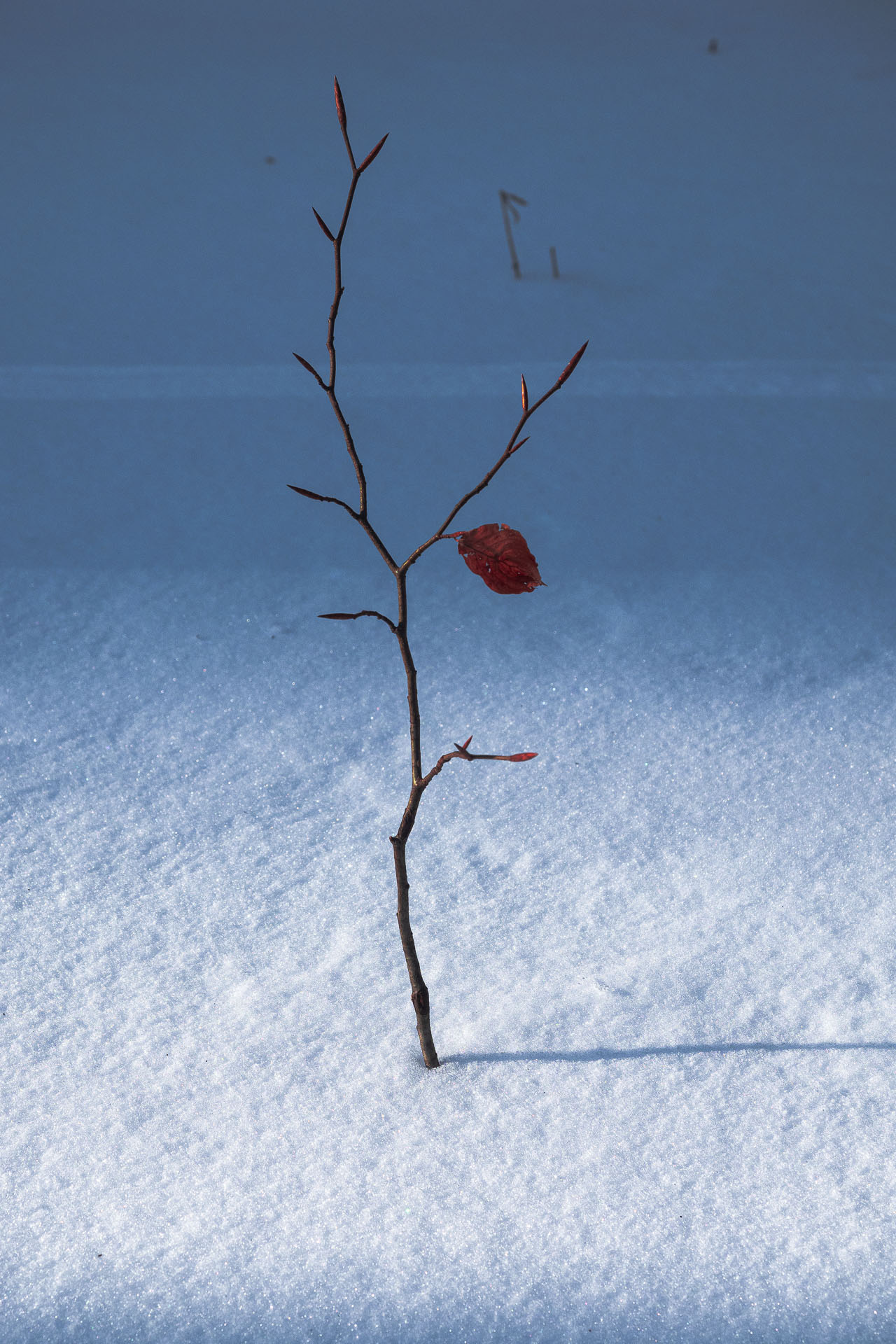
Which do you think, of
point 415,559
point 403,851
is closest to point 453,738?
point 403,851

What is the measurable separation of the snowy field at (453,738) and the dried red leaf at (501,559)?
451 millimetres

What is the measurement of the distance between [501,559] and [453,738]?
0.64 metres

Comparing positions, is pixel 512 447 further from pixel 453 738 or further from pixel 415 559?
pixel 453 738

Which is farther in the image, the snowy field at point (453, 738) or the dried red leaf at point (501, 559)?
the snowy field at point (453, 738)

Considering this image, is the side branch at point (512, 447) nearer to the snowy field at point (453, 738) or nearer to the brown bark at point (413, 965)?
the brown bark at point (413, 965)

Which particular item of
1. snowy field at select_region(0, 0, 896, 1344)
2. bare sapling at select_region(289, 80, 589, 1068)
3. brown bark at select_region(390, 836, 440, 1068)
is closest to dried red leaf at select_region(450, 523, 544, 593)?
bare sapling at select_region(289, 80, 589, 1068)

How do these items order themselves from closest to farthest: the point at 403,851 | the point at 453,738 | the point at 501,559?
1. the point at 501,559
2. the point at 403,851
3. the point at 453,738

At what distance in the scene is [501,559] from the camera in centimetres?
67

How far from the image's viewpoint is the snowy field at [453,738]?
0.80 meters

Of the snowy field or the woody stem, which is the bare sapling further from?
the snowy field

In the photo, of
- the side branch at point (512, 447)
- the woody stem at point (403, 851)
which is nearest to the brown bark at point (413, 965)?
the woody stem at point (403, 851)

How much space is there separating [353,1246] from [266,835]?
1.47 feet

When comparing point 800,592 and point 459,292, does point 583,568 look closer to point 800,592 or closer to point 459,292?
point 800,592

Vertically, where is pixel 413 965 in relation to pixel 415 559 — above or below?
below
